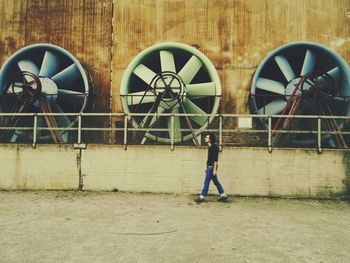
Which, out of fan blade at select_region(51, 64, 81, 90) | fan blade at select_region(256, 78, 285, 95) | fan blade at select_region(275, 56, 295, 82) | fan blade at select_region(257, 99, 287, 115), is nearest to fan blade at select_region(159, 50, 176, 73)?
fan blade at select_region(256, 78, 285, 95)

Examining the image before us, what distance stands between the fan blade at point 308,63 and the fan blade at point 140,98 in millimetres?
5017

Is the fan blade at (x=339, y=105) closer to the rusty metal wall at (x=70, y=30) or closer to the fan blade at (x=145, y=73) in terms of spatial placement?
the fan blade at (x=145, y=73)

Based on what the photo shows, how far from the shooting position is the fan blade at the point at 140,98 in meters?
10.7

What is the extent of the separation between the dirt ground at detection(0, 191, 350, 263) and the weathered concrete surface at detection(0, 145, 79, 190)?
906mm

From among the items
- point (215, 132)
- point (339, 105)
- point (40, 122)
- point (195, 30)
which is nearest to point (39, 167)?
point (40, 122)

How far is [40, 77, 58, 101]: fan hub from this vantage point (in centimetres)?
1119

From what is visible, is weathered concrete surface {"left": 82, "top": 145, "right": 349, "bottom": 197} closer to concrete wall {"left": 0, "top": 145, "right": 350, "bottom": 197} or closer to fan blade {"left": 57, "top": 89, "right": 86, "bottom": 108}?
concrete wall {"left": 0, "top": 145, "right": 350, "bottom": 197}

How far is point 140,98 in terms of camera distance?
36.7 ft

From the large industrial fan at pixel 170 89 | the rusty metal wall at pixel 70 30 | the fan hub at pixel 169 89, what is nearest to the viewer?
the fan hub at pixel 169 89

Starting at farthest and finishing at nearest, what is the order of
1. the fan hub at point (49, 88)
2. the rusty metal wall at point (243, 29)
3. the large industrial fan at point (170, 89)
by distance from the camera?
1. the rusty metal wall at point (243, 29)
2. the fan hub at point (49, 88)
3. the large industrial fan at point (170, 89)

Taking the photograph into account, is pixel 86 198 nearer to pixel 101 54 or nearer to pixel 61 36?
pixel 101 54

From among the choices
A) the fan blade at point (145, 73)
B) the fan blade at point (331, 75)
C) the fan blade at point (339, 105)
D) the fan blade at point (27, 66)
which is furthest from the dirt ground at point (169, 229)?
the fan blade at point (27, 66)

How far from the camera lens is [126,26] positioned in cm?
1216

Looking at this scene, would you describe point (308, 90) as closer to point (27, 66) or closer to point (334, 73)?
point (334, 73)
